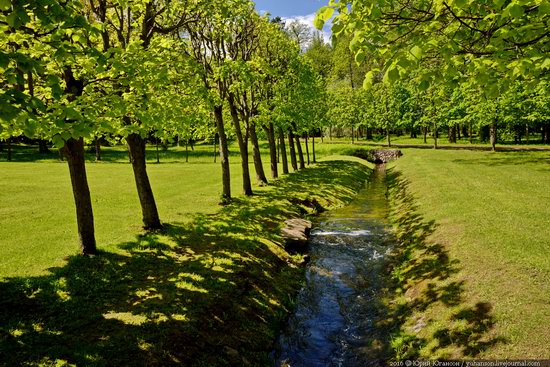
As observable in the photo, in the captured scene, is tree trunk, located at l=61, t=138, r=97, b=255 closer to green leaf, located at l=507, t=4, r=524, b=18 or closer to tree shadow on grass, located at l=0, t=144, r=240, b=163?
Result: green leaf, located at l=507, t=4, r=524, b=18

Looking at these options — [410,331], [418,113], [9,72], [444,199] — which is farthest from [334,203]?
[418,113]

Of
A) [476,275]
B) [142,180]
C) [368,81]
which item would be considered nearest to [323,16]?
[368,81]

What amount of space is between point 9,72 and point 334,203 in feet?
92.1

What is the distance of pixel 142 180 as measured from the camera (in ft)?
60.5

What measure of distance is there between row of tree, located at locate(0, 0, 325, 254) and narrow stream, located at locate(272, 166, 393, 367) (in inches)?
347

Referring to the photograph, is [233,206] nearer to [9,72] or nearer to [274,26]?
[9,72]

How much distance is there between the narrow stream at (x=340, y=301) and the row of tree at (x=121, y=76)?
8.80 meters

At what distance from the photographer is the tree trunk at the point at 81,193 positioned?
13.9 m

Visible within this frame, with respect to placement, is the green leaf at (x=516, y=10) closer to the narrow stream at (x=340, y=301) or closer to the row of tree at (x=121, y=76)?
the row of tree at (x=121, y=76)

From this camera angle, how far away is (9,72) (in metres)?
6.91

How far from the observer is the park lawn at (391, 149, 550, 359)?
9719 mm

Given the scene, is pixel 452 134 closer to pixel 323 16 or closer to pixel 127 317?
pixel 323 16

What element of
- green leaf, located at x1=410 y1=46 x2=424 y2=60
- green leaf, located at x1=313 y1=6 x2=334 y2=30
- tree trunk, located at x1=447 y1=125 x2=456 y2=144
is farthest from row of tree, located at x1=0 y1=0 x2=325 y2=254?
tree trunk, located at x1=447 y1=125 x2=456 y2=144

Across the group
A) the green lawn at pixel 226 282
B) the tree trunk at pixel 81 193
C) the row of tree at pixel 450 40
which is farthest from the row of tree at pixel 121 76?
the row of tree at pixel 450 40
